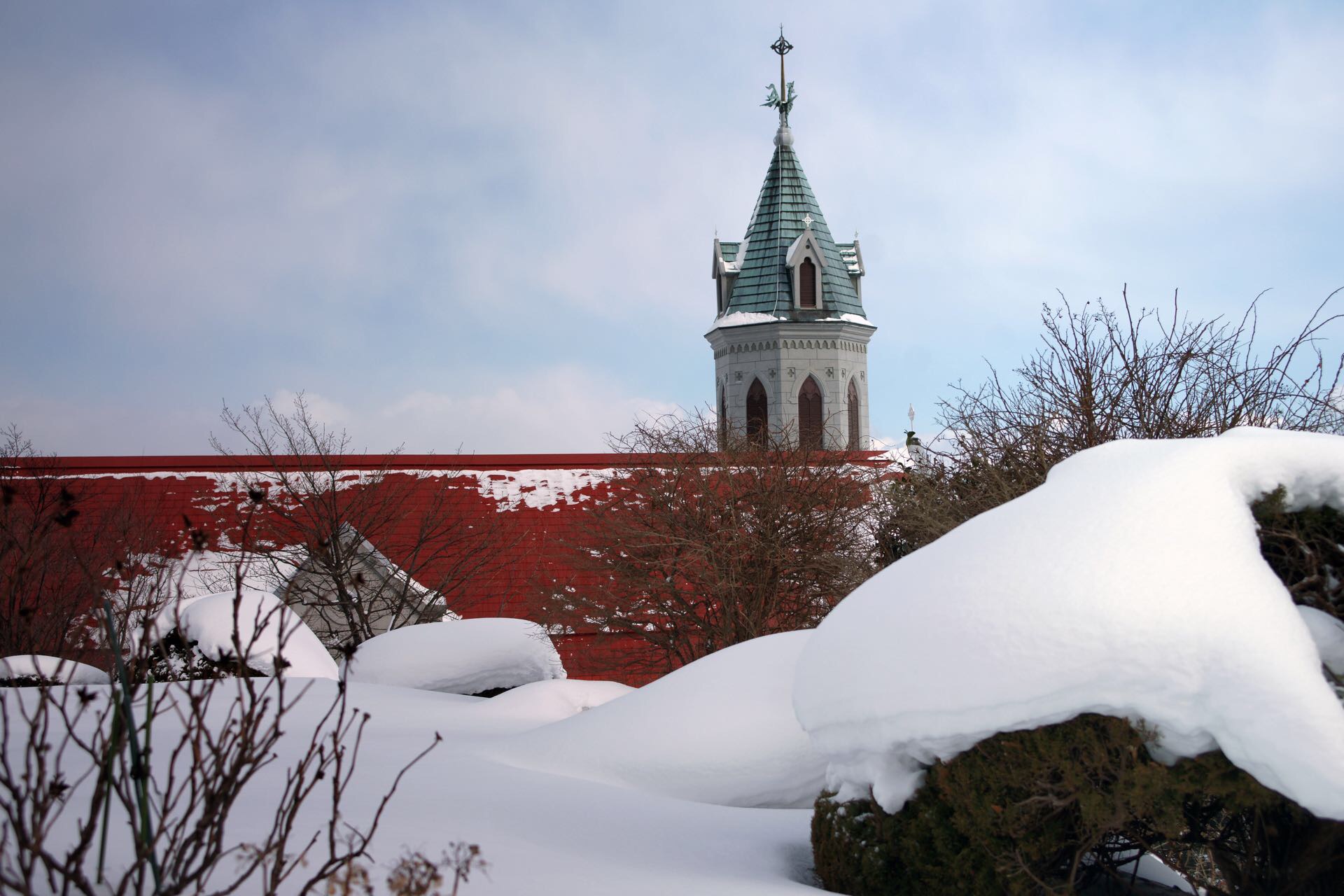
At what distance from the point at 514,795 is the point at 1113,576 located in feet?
12.5

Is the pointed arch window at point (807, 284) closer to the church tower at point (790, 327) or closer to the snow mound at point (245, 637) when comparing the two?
the church tower at point (790, 327)

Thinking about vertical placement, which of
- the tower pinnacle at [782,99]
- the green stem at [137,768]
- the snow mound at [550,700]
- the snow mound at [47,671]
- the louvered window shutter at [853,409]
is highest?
the tower pinnacle at [782,99]

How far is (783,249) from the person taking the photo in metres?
39.9

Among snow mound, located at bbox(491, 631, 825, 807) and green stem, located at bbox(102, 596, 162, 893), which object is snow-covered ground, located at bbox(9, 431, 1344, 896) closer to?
snow mound, located at bbox(491, 631, 825, 807)

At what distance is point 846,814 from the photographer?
545cm

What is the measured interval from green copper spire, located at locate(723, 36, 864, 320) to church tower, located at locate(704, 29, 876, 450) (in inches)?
1.5

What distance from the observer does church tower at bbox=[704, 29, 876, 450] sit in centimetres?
3884

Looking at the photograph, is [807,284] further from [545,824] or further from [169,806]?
[169,806]

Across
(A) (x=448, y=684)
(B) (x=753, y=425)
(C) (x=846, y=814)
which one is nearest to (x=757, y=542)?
(A) (x=448, y=684)

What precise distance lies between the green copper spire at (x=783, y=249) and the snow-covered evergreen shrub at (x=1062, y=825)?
34.3m

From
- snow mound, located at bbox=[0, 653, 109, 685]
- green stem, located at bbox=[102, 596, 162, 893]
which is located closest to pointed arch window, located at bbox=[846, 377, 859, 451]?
snow mound, located at bbox=[0, 653, 109, 685]

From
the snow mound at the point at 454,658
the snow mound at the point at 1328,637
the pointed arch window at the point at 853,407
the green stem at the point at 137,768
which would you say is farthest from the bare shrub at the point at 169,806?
the pointed arch window at the point at 853,407

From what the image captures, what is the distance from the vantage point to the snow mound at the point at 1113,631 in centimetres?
399

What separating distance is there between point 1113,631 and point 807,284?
36.2m
